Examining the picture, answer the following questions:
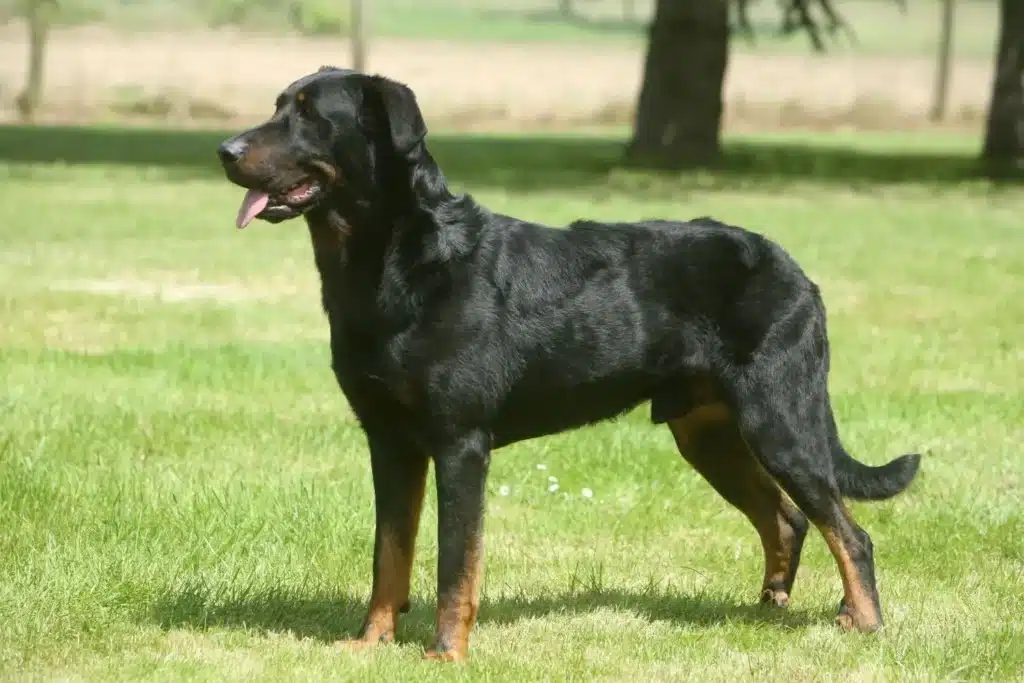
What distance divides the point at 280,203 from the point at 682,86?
21740mm

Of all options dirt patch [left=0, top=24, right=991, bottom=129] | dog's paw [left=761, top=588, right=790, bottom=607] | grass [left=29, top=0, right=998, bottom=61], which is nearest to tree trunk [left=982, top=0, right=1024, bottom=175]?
dirt patch [left=0, top=24, right=991, bottom=129]

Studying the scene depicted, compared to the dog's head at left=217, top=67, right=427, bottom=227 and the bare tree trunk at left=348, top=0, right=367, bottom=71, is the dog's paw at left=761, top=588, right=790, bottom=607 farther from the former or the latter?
the bare tree trunk at left=348, top=0, right=367, bottom=71

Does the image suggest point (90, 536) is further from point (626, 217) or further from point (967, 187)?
point (967, 187)

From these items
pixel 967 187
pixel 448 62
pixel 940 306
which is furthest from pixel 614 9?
pixel 940 306

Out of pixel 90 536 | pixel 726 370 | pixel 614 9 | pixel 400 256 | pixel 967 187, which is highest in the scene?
pixel 400 256

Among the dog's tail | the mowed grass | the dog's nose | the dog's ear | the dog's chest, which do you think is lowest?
the mowed grass

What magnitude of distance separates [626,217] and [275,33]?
6110 cm

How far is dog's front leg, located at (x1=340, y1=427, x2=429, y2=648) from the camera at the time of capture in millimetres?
5520

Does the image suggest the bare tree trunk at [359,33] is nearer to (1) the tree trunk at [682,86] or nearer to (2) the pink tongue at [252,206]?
(1) the tree trunk at [682,86]

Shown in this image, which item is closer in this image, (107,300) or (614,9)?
(107,300)

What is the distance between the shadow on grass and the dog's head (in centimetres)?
1678

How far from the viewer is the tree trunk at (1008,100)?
26.8 meters

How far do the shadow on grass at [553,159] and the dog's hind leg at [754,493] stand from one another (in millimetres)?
15979

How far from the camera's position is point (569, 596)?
6.35 m
